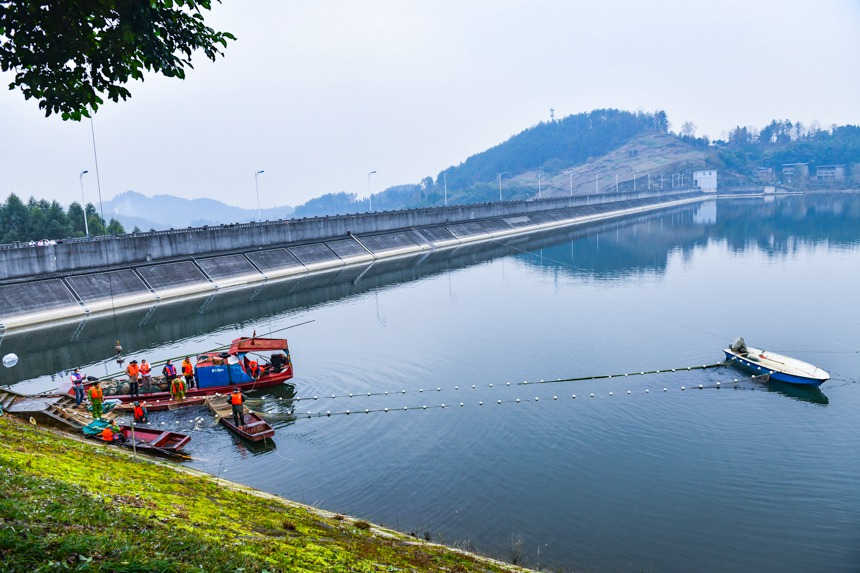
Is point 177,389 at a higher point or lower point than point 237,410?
higher

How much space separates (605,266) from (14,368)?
6751 centimetres

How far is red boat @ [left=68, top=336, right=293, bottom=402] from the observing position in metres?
32.7

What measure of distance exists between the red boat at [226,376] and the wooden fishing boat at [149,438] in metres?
4.94

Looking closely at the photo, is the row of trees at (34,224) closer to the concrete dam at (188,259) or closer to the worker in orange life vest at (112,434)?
the concrete dam at (188,259)

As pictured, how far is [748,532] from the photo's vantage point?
1938 cm

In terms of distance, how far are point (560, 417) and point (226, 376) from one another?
18860 millimetres

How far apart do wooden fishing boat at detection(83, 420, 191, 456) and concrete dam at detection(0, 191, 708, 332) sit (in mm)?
Answer: 36150

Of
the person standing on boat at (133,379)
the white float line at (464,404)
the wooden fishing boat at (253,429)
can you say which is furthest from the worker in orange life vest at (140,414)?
the white float line at (464,404)

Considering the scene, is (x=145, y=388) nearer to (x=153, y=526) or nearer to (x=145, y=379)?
(x=145, y=379)

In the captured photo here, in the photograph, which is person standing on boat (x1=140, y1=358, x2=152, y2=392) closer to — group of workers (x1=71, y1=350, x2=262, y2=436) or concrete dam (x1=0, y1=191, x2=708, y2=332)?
group of workers (x1=71, y1=350, x2=262, y2=436)

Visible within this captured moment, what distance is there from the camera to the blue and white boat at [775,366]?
3180 centimetres

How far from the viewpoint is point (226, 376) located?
112 feet

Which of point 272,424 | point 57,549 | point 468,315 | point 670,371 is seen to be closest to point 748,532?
point 670,371

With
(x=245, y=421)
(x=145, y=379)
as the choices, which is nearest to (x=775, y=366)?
(x=245, y=421)
